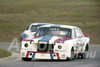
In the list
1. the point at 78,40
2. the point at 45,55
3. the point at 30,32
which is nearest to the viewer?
the point at 45,55

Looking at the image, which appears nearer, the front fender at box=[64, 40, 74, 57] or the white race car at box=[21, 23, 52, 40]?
the front fender at box=[64, 40, 74, 57]

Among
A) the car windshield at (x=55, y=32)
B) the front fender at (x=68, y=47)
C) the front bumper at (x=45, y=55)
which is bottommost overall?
the front bumper at (x=45, y=55)

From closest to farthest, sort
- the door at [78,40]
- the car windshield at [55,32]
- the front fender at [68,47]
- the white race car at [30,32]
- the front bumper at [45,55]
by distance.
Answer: the front bumper at [45,55] < the front fender at [68,47] < the car windshield at [55,32] < the door at [78,40] < the white race car at [30,32]

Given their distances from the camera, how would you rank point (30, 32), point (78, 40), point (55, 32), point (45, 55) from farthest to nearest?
point (30, 32) < point (78, 40) < point (55, 32) < point (45, 55)

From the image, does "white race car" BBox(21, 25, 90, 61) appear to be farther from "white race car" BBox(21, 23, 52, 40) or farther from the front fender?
"white race car" BBox(21, 23, 52, 40)

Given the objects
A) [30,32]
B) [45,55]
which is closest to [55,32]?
[45,55]

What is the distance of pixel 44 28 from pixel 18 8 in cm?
3514

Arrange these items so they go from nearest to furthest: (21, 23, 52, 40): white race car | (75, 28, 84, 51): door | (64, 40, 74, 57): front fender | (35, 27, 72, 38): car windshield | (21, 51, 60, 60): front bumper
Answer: (21, 51, 60, 60): front bumper < (64, 40, 74, 57): front fender < (35, 27, 72, 38): car windshield < (75, 28, 84, 51): door < (21, 23, 52, 40): white race car

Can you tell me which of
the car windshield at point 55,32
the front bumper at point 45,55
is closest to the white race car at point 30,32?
the car windshield at point 55,32

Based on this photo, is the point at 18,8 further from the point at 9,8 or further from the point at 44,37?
the point at 44,37

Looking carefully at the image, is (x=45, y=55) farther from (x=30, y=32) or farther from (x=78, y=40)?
(x=30, y=32)

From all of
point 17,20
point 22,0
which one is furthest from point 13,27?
point 22,0

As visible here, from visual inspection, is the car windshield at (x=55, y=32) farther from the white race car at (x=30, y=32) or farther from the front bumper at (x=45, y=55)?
the white race car at (x=30, y=32)

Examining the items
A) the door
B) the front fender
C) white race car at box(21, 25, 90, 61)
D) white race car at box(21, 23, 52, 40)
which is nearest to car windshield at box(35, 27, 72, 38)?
white race car at box(21, 25, 90, 61)
